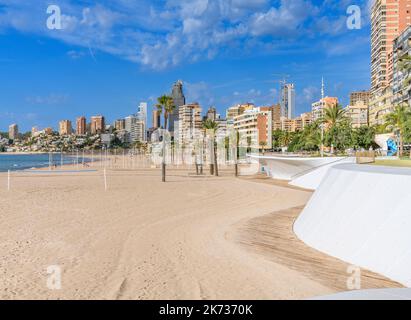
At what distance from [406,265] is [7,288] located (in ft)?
26.9

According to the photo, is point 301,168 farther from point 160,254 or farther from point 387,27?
point 387,27

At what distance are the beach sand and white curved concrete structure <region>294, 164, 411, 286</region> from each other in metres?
0.42

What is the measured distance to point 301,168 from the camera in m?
37.7

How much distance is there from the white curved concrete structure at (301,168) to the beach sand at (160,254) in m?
13.3

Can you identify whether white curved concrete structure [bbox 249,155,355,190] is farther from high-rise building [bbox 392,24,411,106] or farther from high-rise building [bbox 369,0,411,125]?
high-rise building [bbox 369,0,411,125]

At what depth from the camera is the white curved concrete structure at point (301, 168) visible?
105 feet

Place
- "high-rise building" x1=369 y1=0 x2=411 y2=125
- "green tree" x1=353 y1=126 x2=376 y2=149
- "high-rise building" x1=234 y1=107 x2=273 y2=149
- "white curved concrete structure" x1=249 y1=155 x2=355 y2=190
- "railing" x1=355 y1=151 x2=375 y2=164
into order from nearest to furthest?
"railing" x1=355 y1=151 x2=375 y2=164, "white curved concrete structure" x1=249 y1=155 x2=355 y2=190, "green tree" x1=353 y1=126 x2=376 y2=149, "high-rise building" x1=369 y1=0 x2=411 y2=125, "high-rise building" x1=234 y1=107 x2=273 y2=149

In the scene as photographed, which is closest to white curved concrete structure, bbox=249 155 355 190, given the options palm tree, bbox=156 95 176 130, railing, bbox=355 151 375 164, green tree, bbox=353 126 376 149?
railing, bbox=355 151 375 164

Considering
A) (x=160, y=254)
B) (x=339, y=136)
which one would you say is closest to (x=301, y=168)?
(x=339, y=136)

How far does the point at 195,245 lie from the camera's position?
38.2 feet

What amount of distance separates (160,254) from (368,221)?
5529 mm

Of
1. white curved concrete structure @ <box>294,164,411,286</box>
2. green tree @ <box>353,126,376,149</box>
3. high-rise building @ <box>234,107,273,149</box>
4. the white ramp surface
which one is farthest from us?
high-rise building @ <box>234,107,273,149</box>

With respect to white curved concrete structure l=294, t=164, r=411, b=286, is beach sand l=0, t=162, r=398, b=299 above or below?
below

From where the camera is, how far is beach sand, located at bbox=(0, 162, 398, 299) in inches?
311
